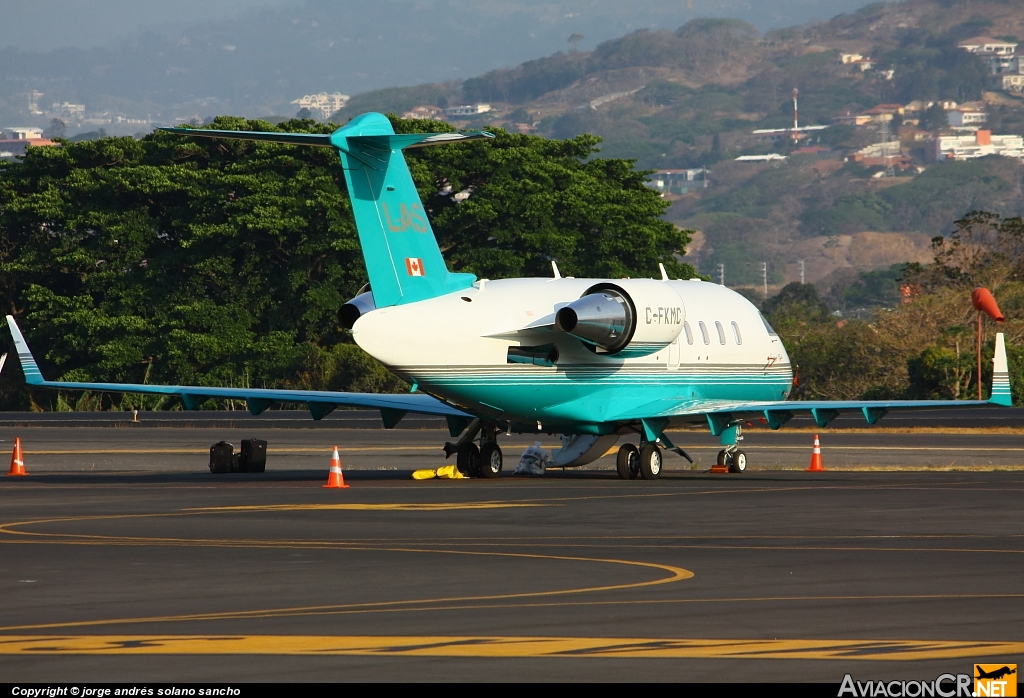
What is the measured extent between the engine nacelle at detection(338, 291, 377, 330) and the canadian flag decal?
0.80m

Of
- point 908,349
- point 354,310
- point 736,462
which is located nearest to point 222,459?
point 354,310

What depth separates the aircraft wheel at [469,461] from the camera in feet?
107

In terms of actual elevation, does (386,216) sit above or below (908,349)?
above

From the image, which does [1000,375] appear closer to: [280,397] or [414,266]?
[414,266]

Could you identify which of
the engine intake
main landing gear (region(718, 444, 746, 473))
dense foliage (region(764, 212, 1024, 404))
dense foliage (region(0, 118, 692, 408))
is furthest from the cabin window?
dense foliage (region(0, 118, 692, 408))

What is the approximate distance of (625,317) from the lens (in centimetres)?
3112

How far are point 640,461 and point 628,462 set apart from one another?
0.77 ft

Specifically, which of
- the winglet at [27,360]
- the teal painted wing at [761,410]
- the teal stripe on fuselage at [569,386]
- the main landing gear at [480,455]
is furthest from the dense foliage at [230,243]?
the teal painted wing at [761,410]

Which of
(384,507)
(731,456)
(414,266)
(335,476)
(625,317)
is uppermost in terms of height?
(414,266)

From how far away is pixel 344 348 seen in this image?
6881cm

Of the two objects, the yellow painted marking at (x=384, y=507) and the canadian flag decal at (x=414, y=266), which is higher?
the canadian flag decal at (x=414, y=266)

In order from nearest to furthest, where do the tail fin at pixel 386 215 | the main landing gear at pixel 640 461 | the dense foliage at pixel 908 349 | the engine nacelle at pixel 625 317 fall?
the tail fin at pixel 386 215 < the engine nacelle at pixel 625 317 < the main landing gear at pixel 640 461 < the dense foliage at pixel 908 349

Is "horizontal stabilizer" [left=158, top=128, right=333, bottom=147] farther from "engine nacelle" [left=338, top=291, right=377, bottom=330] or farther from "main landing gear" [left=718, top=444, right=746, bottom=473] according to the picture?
"main landing gear" [left=718, top=444, right=746, bottom=473]

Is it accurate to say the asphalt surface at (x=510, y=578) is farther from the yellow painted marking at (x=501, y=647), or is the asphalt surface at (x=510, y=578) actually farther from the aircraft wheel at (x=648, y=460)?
the aircraft wheel at (x=648, y=460)
